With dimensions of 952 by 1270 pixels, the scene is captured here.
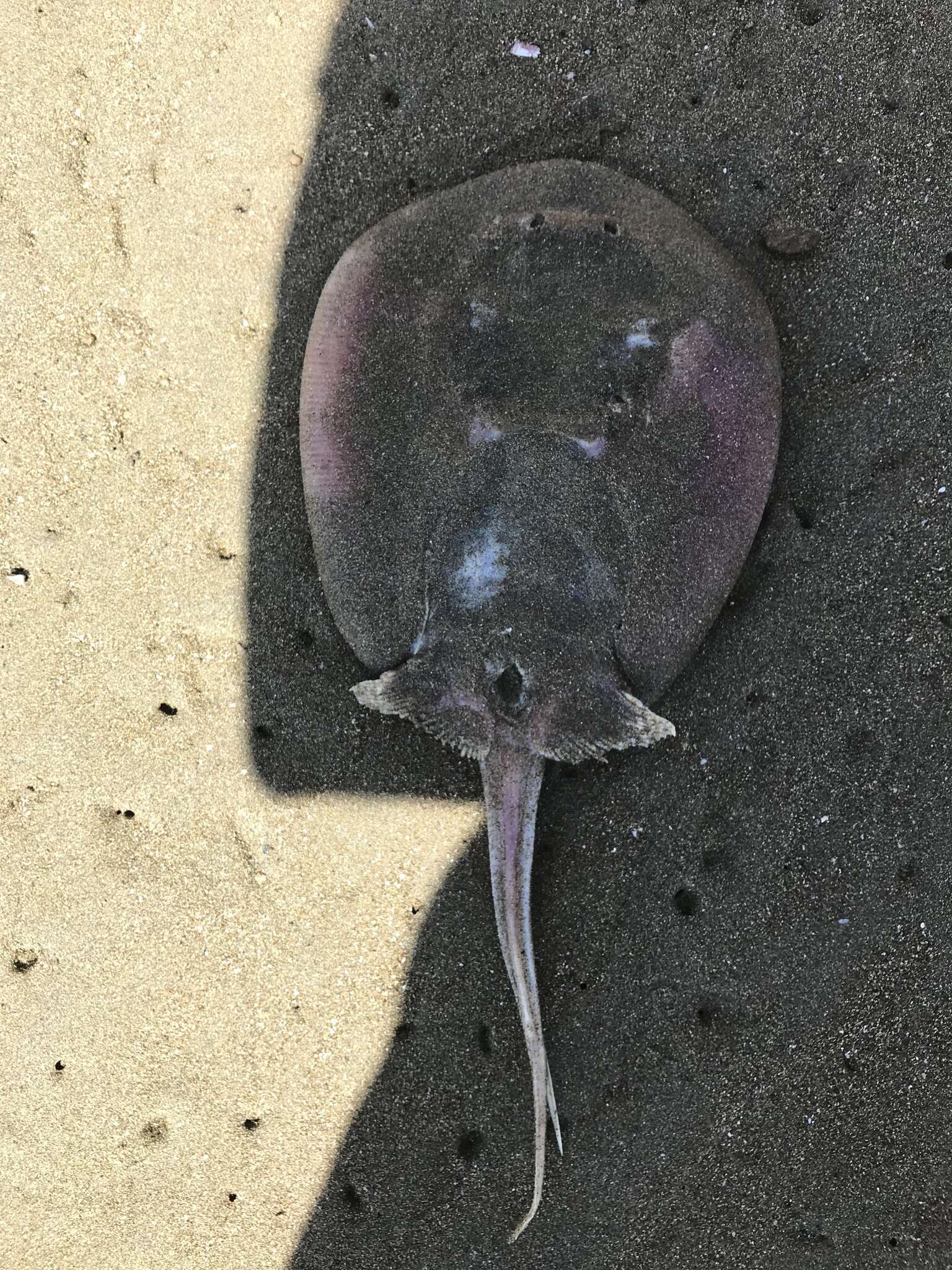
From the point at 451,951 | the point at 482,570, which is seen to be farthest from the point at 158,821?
the point at 482,570

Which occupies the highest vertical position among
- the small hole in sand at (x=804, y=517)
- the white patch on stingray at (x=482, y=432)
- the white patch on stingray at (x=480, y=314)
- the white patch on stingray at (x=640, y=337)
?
the white patch on stingray at (x=640, y=337)

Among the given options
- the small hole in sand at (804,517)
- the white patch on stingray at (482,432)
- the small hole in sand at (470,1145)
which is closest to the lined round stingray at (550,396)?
the white patch on stingray at (482,432)

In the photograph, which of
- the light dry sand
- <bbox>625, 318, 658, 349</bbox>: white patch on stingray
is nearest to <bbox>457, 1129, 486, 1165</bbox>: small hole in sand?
the light dry sand

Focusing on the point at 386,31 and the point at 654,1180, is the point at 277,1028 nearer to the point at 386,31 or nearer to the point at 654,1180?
the point at 654,1180

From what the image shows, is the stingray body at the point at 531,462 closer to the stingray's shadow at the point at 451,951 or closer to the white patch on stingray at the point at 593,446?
the white patch on stingray at the point at 593,446

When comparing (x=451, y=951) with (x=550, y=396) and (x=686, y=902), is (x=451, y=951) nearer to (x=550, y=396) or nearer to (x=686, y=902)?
(x=686, y=902)
